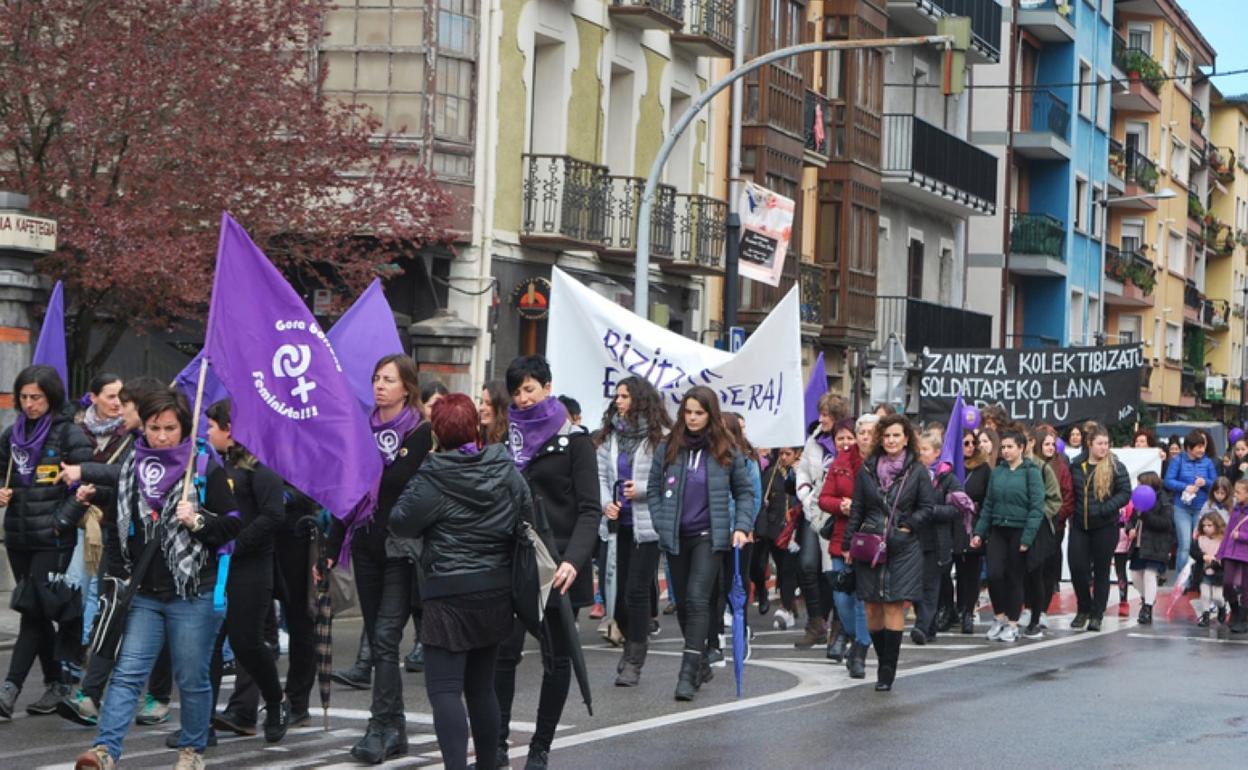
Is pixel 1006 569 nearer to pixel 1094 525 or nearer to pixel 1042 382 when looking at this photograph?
pixel 1094 525

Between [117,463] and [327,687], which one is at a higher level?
[117,463]

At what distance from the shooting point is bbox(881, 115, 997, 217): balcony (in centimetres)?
4272

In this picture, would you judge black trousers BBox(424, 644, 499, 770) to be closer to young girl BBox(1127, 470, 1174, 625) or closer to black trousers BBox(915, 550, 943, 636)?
black trousers BBox(915, 550, 943, 636)

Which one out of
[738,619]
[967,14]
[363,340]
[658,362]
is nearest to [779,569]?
[658,362]

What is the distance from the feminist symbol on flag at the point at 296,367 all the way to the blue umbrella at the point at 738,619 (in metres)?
3.40

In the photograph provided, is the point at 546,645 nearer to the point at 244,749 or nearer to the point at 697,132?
the point at 244,749

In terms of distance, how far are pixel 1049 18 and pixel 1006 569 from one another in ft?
123

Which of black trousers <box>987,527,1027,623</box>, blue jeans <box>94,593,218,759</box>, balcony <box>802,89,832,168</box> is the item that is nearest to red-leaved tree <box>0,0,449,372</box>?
black trousers <box>987,527,1027,623</box>

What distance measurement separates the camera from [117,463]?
37.0 ft

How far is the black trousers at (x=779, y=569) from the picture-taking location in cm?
1892

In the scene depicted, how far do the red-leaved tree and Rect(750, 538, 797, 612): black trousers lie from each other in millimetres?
5322

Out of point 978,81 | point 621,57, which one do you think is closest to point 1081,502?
point 621,57

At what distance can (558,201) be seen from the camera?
2883 centimetres

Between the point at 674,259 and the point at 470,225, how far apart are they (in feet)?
18.9
